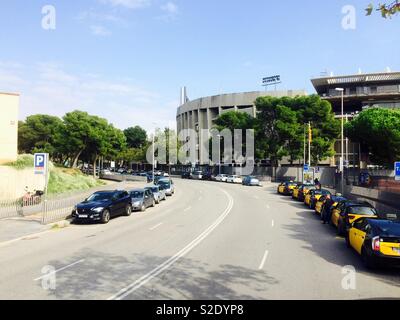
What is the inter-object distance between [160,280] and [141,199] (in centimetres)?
1630

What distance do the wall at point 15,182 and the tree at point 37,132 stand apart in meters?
45.0

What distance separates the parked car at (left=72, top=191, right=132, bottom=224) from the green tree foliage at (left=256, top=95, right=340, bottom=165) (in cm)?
4274

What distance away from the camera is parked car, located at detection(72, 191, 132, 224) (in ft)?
63.2

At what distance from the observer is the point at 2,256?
1214 cm

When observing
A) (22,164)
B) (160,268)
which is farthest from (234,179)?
(160,268)

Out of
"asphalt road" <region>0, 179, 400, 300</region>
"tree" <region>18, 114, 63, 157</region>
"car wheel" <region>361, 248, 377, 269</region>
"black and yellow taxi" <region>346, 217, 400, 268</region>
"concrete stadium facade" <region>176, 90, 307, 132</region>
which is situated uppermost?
"concrete stadium facade" <region>176, 90, 307, 132</region>

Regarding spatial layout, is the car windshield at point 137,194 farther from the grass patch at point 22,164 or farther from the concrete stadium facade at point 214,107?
the concrete stadium facade at point 214,107

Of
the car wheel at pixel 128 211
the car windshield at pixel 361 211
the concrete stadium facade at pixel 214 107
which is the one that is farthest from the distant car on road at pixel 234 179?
the car windshield at pixel 361 211

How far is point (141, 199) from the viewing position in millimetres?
25250

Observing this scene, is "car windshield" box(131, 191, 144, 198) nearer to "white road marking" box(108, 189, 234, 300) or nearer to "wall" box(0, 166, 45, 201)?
"wall" box(0, 166, 45, 201)

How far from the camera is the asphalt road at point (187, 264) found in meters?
8.30

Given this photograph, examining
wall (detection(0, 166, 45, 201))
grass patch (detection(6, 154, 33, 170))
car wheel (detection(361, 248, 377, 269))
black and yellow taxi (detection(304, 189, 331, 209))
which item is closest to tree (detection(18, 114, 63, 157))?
grass patch (detection(6, 154, 33, 170))
